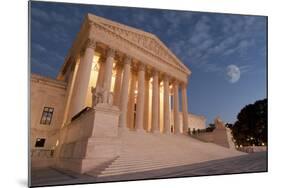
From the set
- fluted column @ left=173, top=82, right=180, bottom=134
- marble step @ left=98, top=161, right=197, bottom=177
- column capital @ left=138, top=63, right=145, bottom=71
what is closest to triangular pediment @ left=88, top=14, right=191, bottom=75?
column capital @ left=138, top=63, right=145, bottom=71

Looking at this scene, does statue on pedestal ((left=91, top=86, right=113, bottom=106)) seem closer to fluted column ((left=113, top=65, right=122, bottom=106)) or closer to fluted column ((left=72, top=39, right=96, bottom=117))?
fluted column ((left=72, top=39, right=96, bottom=117))

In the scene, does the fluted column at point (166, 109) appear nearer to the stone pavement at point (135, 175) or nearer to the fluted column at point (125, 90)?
the fluted column at point (125, 90)

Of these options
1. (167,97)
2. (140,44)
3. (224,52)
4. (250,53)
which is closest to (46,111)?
(140,44)

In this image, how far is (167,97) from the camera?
20922 millimetres

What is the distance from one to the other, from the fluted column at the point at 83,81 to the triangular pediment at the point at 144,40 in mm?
2111

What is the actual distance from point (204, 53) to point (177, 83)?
38.0ft

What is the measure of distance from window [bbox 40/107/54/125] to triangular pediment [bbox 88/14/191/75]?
27.1 ft

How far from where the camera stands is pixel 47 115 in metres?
15.9

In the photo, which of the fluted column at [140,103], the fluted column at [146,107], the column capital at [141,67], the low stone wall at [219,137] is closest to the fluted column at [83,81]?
the fluted column at [140,103]

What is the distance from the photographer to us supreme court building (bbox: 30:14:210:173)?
8422mm

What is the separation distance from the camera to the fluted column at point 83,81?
1349 cm

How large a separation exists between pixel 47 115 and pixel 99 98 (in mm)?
9098

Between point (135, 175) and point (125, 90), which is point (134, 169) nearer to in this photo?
point (135, 175)

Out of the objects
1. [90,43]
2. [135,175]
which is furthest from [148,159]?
[90,43]
